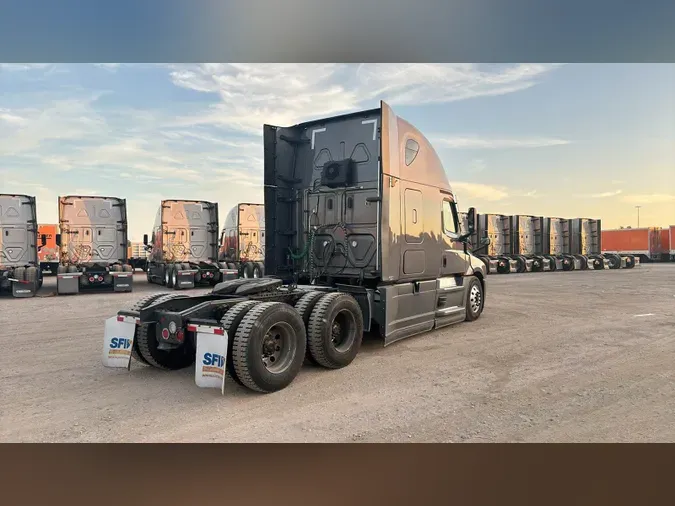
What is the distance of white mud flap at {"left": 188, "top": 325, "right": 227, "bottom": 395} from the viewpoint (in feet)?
15.9

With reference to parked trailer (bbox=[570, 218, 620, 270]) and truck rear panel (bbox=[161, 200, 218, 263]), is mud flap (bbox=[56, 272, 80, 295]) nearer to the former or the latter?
truck rear panel (bbox=[161, 200, 218, 263])

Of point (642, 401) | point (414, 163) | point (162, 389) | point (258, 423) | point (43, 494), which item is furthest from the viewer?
point (414, 163)

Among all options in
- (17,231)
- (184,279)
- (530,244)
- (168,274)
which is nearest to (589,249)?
(530,244)

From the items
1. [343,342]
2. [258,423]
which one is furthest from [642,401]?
[258,423]

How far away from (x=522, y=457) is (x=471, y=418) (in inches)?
28.6

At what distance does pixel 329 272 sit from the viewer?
7.86 meters

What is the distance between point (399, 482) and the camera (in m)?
3.37

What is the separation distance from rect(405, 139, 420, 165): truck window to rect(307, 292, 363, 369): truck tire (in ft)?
8.58

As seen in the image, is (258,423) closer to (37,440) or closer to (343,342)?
(37,440)

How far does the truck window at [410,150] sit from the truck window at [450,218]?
58.8 inches

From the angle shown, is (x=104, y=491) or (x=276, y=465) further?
(x=276, y=465)

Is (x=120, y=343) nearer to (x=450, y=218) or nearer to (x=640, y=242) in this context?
(x=450, y=218)

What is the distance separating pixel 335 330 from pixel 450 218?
3.93 metres

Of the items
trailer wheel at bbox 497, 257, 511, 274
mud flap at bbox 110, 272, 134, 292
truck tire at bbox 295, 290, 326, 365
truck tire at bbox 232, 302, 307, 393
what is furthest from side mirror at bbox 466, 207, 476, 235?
trailer wheel at bbox 497, 257, 511, 274
